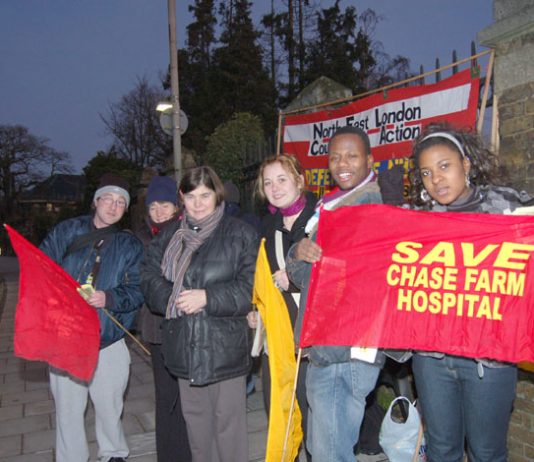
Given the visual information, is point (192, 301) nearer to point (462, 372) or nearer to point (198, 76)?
point (462, 372)

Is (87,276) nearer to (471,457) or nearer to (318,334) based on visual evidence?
(318,334)

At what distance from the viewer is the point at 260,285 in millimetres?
3156

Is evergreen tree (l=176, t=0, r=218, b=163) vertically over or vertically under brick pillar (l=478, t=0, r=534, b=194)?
over

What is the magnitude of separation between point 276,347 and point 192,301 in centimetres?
56

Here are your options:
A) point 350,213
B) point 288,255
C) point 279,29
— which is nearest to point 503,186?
point 350,213

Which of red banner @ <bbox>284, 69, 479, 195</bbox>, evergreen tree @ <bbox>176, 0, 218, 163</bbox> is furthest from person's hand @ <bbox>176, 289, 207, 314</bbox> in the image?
evergreen tree @ <bbox>176, 0, 218, 163</bbox>

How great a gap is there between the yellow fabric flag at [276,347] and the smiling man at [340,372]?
23 cm

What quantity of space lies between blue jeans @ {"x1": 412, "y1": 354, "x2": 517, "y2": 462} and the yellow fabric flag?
78cm

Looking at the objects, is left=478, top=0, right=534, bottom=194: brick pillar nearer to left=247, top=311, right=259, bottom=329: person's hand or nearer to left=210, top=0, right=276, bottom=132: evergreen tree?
left=247, top=311, right=259, bottom=329: person's hand

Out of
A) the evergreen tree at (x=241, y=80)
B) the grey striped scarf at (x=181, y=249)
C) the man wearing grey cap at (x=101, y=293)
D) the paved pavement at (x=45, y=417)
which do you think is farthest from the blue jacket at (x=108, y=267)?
the evergreen tree at (x=241, y=80)

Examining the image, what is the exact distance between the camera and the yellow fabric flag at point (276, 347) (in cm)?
313

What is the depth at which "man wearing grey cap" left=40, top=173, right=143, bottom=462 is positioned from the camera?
3.64 meters

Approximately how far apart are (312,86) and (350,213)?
3.56 meters

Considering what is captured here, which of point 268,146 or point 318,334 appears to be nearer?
point 318,334
